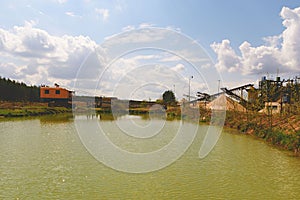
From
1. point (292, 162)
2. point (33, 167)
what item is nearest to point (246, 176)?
point (292, 162)

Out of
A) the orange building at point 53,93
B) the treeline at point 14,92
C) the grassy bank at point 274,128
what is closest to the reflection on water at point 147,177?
the grassy bank at point 274,128

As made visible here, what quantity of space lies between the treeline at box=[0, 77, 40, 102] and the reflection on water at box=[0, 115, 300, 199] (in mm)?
45487

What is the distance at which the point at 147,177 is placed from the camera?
33.5 feet

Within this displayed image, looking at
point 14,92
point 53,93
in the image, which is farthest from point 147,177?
point 14,92

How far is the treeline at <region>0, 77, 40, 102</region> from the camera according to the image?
5503 centimetres

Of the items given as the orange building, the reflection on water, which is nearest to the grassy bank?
the reflection on water

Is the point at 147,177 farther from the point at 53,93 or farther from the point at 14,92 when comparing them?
the point at 14,92

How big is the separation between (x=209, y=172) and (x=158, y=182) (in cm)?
256

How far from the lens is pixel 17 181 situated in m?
9.15

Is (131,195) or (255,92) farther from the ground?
(255,92)

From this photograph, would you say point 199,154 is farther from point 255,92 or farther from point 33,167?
point 255,92

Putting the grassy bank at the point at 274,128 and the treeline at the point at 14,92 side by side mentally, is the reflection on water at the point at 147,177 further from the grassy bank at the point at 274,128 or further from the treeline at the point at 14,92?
the treeline at the point at 14,92

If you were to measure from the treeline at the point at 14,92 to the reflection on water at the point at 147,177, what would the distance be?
45487 mm

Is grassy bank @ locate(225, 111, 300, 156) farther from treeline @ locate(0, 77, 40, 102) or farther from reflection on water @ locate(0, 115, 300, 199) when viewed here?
treeline @ locate(0, 77, 40, 102)
